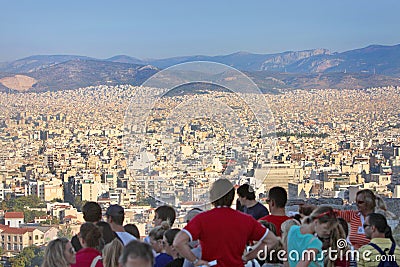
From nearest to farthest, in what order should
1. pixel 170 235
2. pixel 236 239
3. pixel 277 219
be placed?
1. pixel 236 239
2. pixel 170 235
3. pixel 277 219

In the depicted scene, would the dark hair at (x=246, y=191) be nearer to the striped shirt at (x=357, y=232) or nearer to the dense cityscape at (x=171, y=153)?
the dense cityscape at (x=171, y=153)

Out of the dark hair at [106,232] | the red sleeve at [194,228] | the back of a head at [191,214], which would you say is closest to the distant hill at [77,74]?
the back of a head at [191,214]

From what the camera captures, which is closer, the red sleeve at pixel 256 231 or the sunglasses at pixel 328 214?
the red sleeve at pixel 256 231

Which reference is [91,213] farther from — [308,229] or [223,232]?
[308,229]

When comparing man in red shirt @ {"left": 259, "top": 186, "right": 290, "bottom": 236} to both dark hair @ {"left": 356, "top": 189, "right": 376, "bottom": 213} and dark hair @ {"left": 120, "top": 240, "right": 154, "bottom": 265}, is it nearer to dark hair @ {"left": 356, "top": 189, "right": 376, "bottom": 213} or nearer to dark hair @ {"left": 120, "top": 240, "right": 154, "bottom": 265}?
dark hair @ {"left": 356, "top": 189, "right": 376, "bottom": 213}

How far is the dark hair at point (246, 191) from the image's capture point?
391 cm

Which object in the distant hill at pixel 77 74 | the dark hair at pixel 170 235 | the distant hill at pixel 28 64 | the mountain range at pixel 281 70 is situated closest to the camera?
the dark hair at pixel 170 235

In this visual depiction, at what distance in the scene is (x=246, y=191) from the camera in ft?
12.9

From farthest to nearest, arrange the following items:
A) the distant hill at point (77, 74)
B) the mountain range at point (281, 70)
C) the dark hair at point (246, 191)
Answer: the mountain range at point (281, 70)
the distant hill at point (77, 74)
the dark hair at point (246, 191)

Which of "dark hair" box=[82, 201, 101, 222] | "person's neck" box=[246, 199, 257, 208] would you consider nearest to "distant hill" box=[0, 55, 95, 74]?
"person's neck" box=[246, 199, 257, 208]

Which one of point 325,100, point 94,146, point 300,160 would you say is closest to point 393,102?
point 325,100

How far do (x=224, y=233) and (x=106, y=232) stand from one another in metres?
0.70

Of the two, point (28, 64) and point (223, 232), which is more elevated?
point (28, 64)

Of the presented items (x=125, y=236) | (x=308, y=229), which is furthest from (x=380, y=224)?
(x=125, y=236)
